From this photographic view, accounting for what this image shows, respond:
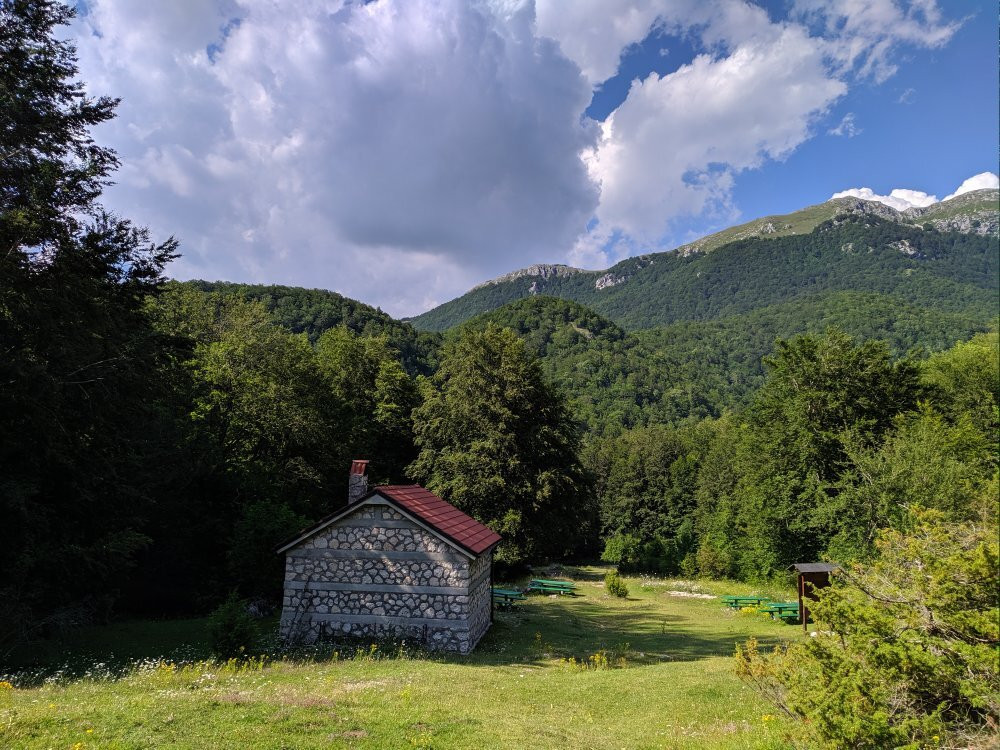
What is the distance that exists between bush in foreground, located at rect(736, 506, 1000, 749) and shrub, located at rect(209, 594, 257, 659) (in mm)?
12597

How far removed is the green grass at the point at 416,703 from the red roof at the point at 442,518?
3.09 meters

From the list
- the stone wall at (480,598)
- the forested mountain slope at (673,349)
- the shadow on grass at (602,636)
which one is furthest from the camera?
the forested mountain slope at (673,349)

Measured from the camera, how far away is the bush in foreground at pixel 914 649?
488 cm

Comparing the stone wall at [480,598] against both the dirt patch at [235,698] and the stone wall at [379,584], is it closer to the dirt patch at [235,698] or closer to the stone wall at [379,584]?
the stone wall at [379,584]

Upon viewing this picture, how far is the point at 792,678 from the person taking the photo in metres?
6.53

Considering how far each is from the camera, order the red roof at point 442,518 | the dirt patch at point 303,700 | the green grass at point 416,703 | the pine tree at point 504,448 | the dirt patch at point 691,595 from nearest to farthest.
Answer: the green grass at point 416,703
the dirt patch at point 303,700
the red roof at point 442,518
the dirt patch at point 691,595
the pine tree at point 504,448

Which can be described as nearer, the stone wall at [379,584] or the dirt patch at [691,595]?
the stone wall at [379,584]

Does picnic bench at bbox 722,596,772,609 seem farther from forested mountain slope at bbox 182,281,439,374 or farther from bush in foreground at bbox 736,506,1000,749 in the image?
forested mountain slope at bbox 182,281,439,374

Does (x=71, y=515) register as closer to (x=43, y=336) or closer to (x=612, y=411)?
(x=43, y=336)

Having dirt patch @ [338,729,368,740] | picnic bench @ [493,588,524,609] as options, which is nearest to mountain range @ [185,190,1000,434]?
picnic bench @ [493,588,524,609]

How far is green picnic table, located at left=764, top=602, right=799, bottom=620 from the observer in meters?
20.6

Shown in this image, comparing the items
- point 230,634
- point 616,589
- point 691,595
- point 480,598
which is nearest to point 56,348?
point 230,634

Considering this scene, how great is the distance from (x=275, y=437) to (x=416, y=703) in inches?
905

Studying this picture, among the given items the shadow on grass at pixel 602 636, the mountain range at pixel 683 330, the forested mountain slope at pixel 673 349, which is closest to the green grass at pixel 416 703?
the shadow on grass at pixel 602 636
